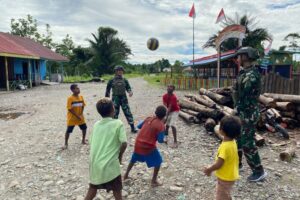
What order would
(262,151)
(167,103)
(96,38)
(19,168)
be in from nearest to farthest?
(19,168), (262,151), (167,103), (96,38)

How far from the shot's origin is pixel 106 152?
114 inches

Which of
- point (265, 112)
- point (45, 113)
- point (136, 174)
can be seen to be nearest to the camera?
point (136, 174)

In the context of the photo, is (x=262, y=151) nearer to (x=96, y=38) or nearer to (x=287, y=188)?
(x=287, y=188)

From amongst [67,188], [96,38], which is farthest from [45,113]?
[96,38]

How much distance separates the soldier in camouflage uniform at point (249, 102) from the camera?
400 centimetres

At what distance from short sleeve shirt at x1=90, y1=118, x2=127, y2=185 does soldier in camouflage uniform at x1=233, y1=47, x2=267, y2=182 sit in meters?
2.15

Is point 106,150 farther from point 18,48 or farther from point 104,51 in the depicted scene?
point 104,51

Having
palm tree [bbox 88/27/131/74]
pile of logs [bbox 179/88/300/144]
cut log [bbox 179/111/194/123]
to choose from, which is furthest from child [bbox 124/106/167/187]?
palm tree [bbox 88/27/131/74]

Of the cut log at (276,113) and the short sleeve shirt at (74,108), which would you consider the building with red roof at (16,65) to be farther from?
the cut log at (276,113)

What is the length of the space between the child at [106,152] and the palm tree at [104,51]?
1613 inches

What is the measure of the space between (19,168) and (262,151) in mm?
4870

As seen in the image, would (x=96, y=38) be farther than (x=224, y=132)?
Yes

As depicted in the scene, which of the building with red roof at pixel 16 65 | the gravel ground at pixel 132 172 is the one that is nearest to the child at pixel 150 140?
the gravel ground at pixel 132 172

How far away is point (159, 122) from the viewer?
3953mm
